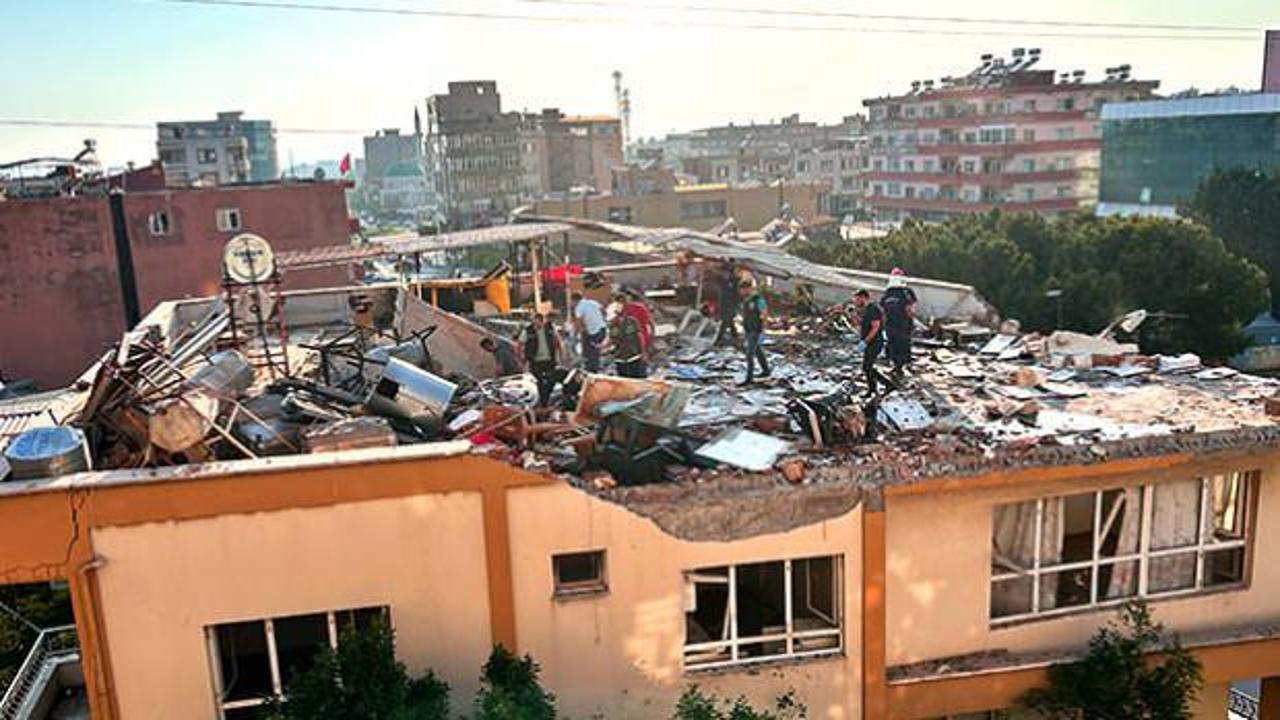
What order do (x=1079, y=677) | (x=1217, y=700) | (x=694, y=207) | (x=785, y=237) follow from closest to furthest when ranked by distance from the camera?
1. (x=1079, y=677)
2. (x=1217, y=700)
3. (x=785, y=237)
4. (x=694, y=207)

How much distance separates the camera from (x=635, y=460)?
1063 cm

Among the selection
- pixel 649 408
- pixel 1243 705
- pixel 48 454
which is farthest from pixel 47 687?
pixel 1243 705

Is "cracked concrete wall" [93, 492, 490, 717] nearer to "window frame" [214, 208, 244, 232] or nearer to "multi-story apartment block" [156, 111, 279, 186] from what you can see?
"window frame" [214, 208, 244, 232]

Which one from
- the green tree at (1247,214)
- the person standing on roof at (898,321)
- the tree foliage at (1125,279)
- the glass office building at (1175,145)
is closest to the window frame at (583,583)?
the person standing on roof at (898,321)

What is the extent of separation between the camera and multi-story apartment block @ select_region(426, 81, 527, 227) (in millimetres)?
104062

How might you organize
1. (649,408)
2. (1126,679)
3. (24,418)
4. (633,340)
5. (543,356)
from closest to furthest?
(1126,679) → (649,408) → (24,418) → (543,356) → (633,340)

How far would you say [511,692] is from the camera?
9258mm

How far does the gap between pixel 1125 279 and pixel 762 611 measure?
25.8 meters

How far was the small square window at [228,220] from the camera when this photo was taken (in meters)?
40.8

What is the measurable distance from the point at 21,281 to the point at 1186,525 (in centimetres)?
3946

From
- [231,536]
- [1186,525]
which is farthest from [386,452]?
[1186,525]

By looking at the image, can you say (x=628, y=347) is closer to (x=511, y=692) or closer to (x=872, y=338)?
(x=872, y=338)

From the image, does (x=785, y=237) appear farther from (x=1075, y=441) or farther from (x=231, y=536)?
(x=231, y=536)

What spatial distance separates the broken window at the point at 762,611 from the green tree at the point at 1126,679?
249cm
